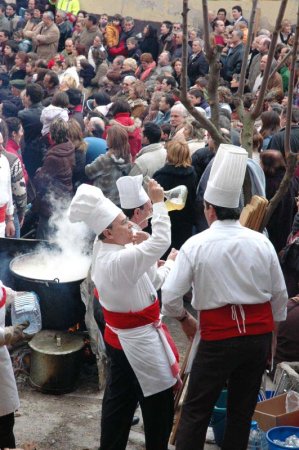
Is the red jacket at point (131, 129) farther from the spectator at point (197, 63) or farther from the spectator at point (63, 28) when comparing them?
the spectator at point (63, 28)

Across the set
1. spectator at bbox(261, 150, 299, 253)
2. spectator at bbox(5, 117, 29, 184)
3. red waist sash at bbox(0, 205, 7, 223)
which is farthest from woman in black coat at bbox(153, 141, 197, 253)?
spectator at bbox(5, 117, 29, 184)

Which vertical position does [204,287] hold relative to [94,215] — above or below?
below

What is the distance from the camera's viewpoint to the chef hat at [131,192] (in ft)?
18.4

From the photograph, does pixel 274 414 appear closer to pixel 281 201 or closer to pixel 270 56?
pixel 270 56

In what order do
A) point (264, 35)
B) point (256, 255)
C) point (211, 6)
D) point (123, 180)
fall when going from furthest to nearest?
point (211, 6)
point (264, 35)
point (123, 180)
point (256, 255)

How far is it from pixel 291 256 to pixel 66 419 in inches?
94.3

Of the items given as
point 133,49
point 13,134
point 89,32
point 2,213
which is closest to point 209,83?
point 2,213

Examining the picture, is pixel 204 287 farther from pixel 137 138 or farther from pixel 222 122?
pixel 137 138

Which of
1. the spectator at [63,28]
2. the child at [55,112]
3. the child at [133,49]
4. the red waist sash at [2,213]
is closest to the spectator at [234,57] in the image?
the child at [133,49]

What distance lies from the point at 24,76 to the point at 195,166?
867cm

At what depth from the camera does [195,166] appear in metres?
8.82

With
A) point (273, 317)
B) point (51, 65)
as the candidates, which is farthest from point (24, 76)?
point (273, 317)

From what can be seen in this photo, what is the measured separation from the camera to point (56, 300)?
6.97 metres

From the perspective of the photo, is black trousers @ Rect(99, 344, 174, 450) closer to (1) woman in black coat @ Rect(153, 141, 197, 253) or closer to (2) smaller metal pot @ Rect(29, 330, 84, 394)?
(2) smaller metal pot @ Rect(29, 330, 84, 394)
